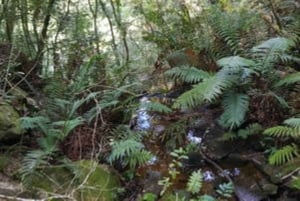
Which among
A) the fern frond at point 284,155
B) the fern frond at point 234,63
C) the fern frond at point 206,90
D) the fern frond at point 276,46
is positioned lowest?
the fern frond at point 284,155

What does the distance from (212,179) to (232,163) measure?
25cm

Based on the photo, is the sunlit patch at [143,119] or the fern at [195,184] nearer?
the fern at [195,184]

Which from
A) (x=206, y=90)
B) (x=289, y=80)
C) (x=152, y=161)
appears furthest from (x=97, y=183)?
(x=289, y=80)

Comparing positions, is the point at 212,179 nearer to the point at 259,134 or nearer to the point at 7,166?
the point at 259,134

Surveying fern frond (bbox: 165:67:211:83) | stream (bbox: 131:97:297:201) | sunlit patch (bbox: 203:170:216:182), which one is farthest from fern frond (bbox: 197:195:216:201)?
fern frond (bbox: 165:67:211:83)

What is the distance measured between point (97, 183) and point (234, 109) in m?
1.40

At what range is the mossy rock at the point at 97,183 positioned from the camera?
135 inches

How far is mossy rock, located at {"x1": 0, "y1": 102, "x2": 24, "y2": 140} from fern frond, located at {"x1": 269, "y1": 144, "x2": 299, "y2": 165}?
2.35 metres

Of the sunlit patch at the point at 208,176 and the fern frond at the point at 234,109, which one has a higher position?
the fern frond at the point at 234,109

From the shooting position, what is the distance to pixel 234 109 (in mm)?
3670

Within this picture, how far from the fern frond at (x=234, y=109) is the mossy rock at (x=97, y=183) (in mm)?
1150

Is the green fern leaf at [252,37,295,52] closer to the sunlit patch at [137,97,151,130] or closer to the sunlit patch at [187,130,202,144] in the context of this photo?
the sunlit patch at [187,130,202,144]

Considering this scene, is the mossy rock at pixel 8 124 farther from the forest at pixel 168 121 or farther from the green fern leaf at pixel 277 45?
the green fern leaf at pixel 277 45

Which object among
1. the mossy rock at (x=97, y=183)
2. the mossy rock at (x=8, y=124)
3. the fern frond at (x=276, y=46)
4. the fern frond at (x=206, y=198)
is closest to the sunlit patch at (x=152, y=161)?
the mossy rock at (x=97, y=183)
